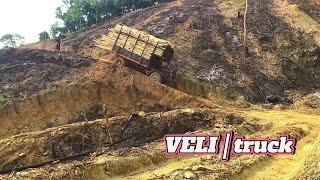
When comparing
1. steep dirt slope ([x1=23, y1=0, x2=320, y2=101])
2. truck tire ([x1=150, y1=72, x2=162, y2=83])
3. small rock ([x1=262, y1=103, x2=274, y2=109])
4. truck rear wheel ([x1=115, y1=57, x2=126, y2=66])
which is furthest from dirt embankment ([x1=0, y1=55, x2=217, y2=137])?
small rock ([x1=262, y1=103, x2=274, y2=109])

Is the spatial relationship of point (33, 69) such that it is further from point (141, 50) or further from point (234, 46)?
point (234, 46)

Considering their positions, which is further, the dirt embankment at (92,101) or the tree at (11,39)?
the tree at (11,39)

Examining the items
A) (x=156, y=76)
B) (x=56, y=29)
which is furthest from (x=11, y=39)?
(x=156, y=76)

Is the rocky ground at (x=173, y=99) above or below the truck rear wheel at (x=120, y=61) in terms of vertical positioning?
below

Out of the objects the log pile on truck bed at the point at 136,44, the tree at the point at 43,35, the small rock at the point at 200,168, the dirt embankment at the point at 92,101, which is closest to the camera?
the small rock at the point at 200,168

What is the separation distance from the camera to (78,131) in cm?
1977

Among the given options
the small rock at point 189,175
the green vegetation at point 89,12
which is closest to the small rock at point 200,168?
the small rock at point 189,175

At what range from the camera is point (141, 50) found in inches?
1079

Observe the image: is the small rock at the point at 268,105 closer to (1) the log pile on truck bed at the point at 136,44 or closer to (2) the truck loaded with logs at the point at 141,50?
(2) the truck loaded with logs at the point at 141,50

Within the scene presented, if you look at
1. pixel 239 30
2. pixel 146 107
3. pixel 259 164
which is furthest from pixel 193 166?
pixel 239 30

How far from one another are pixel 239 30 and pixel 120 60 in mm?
12094

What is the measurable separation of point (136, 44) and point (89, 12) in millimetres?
21942

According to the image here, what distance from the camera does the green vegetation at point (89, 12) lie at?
47.5 metres

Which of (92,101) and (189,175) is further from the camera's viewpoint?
(92,101)
